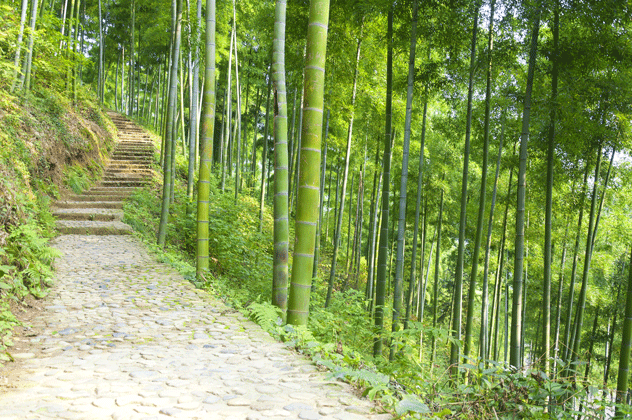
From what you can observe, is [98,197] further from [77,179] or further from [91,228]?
[91,228]

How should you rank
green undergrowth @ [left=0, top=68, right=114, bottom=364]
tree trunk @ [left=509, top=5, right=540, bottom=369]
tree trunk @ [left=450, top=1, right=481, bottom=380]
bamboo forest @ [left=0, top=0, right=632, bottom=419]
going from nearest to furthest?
bamboo forest @ [left=0, top=0, right=632, bottom=419]
green undergrowth @ [left=0, top=68, right=114, bottom=364]
tree trunk @ [left=509, top=5, right=540, bottom=369]
tree trunk @ [left=450, top=1, right=481, bottom=380]

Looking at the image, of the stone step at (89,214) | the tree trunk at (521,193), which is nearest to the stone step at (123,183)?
the stone step at (89,214)

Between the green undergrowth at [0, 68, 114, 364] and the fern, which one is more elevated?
the green undergrowth at [0, 68, 114, 364]

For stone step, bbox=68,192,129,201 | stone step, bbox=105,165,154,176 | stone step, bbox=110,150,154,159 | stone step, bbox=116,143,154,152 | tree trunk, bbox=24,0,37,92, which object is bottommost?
stone step, bbox=68,192,129,201

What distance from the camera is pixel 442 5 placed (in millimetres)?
5406

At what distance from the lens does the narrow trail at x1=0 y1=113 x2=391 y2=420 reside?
5.81ft

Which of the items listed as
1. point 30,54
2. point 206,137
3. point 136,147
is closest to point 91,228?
point 30,54

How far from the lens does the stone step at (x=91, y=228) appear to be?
664cm

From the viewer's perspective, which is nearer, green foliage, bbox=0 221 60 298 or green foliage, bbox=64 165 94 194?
green foliage, bbox=0 221 60 298

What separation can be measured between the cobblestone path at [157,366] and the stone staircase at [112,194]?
111 inches

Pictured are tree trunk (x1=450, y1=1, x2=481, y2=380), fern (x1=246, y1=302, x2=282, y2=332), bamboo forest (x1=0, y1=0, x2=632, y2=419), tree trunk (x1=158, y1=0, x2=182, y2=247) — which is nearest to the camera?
bamboo forest (x1=0, y1=0, x2=632, y2=419)

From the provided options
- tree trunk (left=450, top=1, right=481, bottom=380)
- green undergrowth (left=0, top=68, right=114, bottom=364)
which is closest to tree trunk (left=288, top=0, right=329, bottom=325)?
green undergrowth (left=0, top=68, right=114, bottom=364)

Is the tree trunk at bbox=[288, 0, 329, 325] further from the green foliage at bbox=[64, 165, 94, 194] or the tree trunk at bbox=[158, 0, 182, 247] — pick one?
the green foliage at bbox=[64, 165, 94, 194]

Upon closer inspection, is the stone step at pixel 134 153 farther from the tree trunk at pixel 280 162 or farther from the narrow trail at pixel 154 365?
the tree trunk at pixel 280 162
